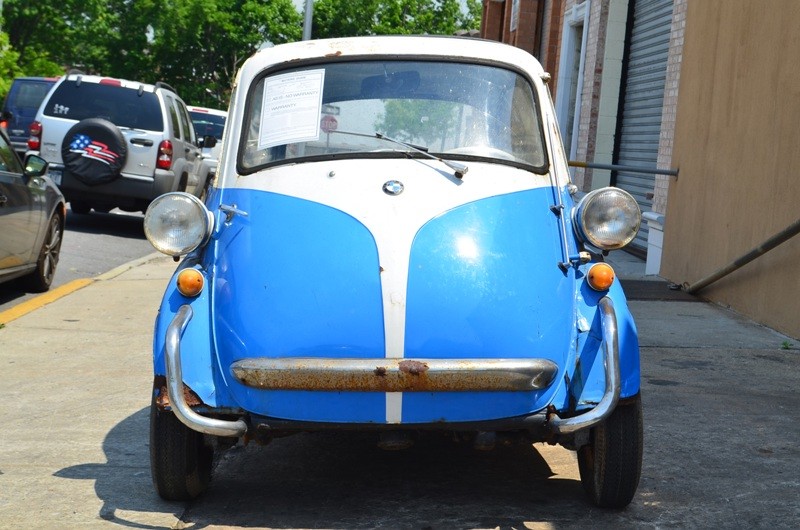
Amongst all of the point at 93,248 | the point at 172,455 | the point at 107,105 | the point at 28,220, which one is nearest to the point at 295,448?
the point at 172,455

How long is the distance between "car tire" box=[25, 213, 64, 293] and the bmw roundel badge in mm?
6068

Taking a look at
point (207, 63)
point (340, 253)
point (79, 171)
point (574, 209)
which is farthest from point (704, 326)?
point (207, 63)

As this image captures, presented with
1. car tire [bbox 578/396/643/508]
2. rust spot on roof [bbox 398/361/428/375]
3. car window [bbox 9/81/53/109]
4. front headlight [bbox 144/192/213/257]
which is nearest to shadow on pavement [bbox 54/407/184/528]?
front headlight [bbox 144/192/213/257]

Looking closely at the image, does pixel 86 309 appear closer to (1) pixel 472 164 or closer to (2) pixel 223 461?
(2) pixel 223 461

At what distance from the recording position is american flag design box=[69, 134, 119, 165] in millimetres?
14188

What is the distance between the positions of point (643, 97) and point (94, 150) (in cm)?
681

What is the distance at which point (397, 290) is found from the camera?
4.36 m

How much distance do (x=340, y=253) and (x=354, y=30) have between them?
1779 inches

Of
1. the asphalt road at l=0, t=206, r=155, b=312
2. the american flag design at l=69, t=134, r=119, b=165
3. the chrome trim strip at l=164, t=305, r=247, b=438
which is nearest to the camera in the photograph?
the chrome trim strip at l=164, t=305, r=247, b=438

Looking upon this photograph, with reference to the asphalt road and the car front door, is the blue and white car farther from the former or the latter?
the asphalt road

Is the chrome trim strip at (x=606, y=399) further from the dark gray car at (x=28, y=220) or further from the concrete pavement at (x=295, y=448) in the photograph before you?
the dark gray car at (x=28, y=220)

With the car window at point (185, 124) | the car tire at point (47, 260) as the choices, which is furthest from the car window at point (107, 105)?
the car tire at point (47, 260)

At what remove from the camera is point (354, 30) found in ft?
160

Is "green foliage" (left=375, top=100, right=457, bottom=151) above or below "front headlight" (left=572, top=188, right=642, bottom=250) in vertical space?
above
